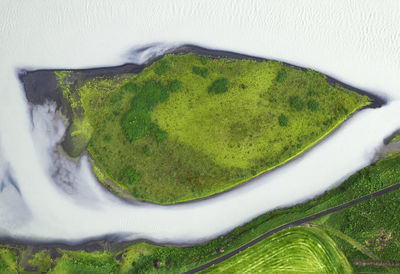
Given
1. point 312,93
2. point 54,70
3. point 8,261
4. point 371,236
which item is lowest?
point 8,261

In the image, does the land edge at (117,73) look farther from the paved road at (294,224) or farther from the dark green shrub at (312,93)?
the paved road at (294,224)

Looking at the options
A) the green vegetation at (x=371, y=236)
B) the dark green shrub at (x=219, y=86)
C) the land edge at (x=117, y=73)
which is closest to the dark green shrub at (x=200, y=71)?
the dark green shrub at (x=219, y=86)

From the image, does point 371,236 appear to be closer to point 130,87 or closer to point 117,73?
point 130,87

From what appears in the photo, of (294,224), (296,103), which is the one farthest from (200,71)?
(294,224)

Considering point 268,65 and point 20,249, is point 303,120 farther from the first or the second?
Answer: point 20,249

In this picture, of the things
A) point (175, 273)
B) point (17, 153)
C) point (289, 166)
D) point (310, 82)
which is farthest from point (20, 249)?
point (310, 82)

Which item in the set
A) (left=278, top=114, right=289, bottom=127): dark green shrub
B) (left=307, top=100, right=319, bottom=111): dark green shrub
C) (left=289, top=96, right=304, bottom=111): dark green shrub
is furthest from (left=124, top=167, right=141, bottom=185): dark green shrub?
(left=307, top=100, right=319, bottom=111): dark green shrub
